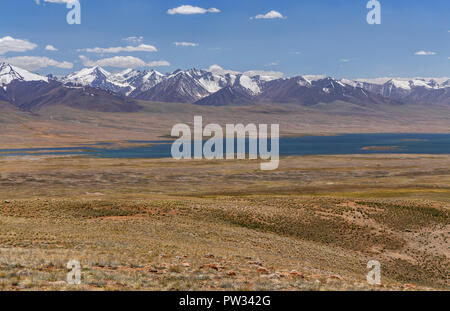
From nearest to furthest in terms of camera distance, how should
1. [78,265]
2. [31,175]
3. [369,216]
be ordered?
[78,265] < [369,216] < [31,175]

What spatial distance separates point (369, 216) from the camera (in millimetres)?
53062

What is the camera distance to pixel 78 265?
75.0 ft

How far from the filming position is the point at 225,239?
4031 cm

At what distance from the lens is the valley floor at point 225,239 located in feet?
72.0

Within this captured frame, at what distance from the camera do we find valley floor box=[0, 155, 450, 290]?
21938 millimetres

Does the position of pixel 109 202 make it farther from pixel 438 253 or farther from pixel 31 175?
pixel 31 175

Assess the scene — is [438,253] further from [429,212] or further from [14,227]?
[14,227]
